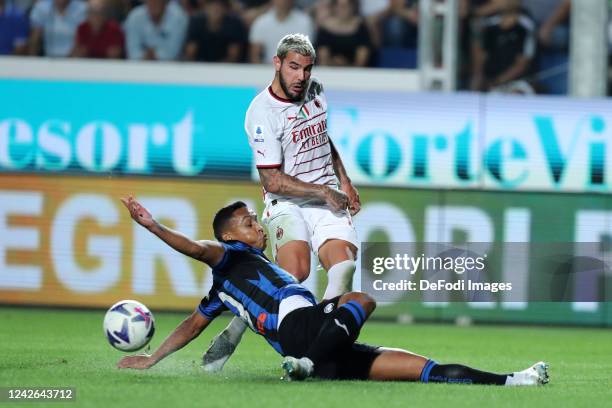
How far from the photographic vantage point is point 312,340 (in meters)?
7.45

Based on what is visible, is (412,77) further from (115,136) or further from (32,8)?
(32,8)

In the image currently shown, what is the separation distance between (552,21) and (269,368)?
817 centimetres

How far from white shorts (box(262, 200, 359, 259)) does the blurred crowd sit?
7111 millimetres

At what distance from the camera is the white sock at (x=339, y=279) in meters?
8.20

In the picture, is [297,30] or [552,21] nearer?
[297,30]

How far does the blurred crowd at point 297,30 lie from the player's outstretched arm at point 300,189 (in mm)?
7223

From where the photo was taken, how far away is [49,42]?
1575 cm

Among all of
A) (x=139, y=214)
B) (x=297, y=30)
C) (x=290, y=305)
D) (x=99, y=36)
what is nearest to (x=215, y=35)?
(x=297, y=30)

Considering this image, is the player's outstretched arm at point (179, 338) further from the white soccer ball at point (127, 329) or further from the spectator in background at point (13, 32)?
the spectator in background at point (13, 32)

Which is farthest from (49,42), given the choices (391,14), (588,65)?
(588,65)

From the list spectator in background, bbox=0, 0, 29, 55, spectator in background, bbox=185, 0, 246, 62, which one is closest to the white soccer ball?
spectator in background, bbox=185, 0, 246, 62

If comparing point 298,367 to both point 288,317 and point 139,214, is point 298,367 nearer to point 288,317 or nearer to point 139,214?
point 288,317

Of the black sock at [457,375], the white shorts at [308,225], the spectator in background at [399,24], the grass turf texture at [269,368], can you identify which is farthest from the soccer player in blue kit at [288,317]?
the spectator in background at [399,24]

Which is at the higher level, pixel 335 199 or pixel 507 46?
pixel 507 46
